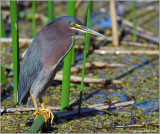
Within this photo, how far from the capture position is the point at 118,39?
5879 mm

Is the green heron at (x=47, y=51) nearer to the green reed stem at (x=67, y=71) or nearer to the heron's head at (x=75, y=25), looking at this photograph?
the heron's head at (x=75, y=25)

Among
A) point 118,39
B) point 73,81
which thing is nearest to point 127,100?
point 73,81

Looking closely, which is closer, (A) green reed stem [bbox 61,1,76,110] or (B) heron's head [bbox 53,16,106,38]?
(B) heron's head [bbox 53,16,106,38]

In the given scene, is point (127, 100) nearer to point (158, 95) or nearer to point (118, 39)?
point (158, 95)

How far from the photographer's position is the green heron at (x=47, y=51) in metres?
2.71

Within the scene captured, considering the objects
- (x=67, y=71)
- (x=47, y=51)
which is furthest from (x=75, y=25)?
(x=67, y=71)

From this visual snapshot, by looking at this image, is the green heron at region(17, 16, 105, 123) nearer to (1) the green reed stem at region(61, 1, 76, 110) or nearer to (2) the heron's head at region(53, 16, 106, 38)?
(2) the heron's head at region(53, 16, 106, 38)

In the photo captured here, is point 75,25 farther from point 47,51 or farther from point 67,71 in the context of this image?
point 67,71

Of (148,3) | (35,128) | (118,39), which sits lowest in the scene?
(35,128)

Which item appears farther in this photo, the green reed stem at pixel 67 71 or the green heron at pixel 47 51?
the green reed stem at pixel 67 71

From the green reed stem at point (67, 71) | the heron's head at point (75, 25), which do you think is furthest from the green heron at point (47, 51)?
the green reed stem at point (67, 71)

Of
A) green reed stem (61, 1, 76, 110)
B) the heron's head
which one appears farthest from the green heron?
green reed stem (61, 1, 76, 110)

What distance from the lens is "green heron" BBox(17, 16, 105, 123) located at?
271 cm

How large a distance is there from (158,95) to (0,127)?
6.02 ft
